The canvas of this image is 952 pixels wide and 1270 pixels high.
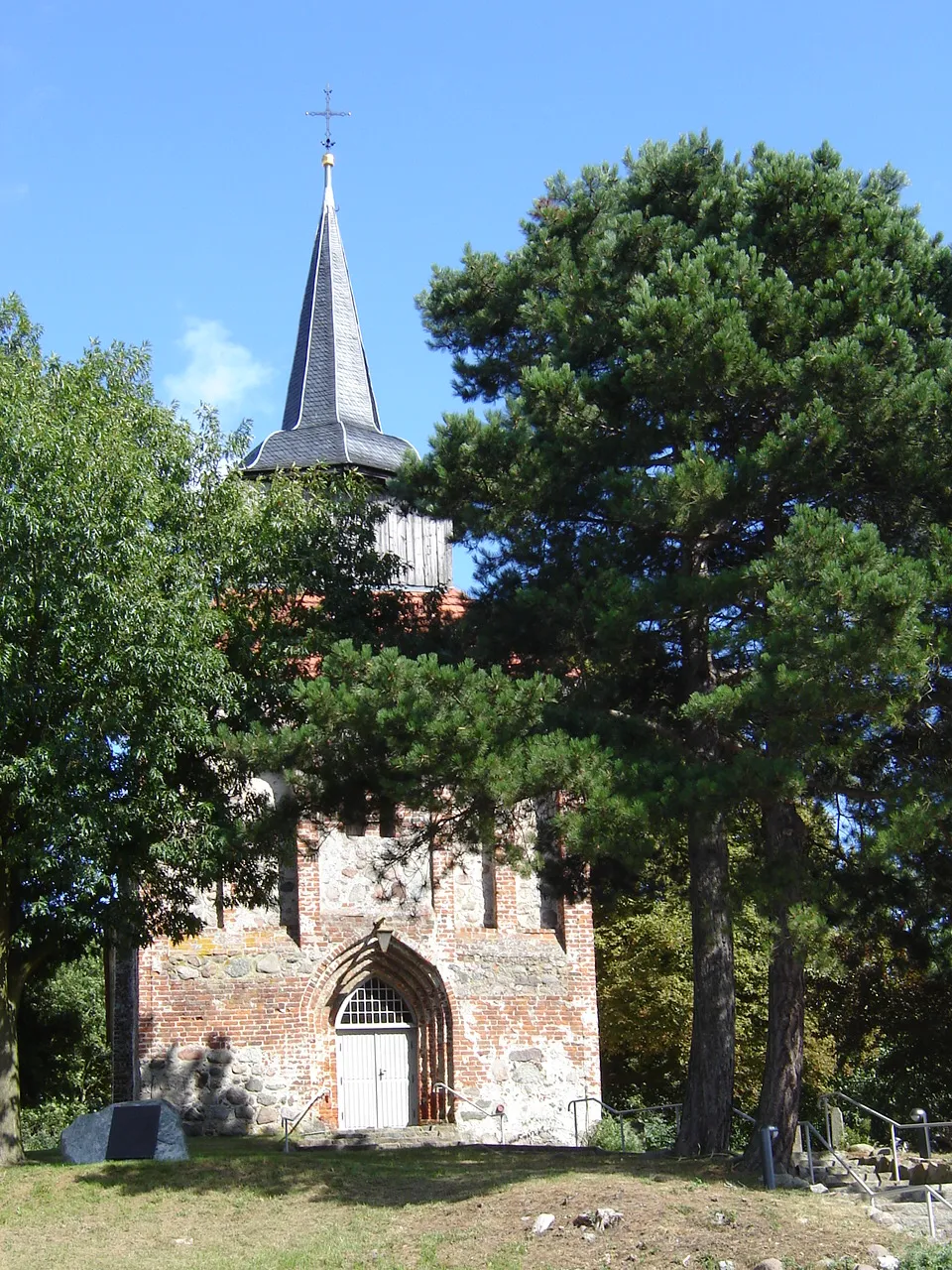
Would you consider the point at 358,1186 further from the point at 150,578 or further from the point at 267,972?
the point at 267,972

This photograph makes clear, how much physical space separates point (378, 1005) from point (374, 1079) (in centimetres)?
102

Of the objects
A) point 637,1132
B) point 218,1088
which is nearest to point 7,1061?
point 218,1088

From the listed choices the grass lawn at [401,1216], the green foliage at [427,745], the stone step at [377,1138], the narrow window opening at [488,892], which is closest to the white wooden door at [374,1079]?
the stone step at [377,1138]

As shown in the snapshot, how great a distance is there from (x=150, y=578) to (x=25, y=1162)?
5.81m

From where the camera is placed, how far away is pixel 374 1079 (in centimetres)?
1997

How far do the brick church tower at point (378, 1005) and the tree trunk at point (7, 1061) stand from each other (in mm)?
4830

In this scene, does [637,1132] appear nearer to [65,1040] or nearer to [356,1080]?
[356,1080]

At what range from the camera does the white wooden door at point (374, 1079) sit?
64.9 feet

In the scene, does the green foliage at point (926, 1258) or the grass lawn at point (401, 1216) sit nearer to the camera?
the green foliage at point (926, 1258)

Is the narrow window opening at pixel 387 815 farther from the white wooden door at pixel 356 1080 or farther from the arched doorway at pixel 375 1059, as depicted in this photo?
the white wooden door at pixel 356 1080

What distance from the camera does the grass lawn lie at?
10.1 meters

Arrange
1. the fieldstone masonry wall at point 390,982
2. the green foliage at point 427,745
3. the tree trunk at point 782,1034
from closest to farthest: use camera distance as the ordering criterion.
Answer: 1. the green foliage at point 427,745
2. the tree trunk at point 782,1034
3. the fieldstone masonry wall at point 390,982

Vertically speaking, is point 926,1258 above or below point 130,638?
below

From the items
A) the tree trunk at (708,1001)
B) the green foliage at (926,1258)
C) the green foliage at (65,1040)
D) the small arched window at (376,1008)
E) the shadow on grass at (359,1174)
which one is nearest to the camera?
the green foliage at (926,1258)
